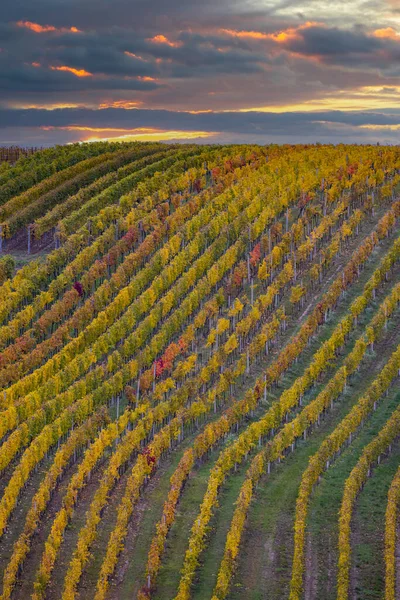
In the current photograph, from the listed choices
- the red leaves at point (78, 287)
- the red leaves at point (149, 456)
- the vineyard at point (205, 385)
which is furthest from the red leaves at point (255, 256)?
the red leaves at point (149, 456)

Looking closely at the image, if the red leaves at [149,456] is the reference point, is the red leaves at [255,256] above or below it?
above

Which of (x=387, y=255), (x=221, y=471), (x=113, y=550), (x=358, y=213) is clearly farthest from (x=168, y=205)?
(x=113, y=550)

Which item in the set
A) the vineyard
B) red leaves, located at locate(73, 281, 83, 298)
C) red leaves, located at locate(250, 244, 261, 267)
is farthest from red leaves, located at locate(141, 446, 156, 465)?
red leaves, located at locate(250, 244, 261, 267)

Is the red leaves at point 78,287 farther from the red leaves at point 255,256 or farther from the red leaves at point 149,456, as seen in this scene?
the red leaves at point 149,456

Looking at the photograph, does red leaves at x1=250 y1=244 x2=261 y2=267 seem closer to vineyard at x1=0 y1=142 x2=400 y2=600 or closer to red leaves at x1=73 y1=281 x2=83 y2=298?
vineyard at x1=0 y1=142 x2=400 y2=600

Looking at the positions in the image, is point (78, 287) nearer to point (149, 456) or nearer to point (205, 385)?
point (205, 385)

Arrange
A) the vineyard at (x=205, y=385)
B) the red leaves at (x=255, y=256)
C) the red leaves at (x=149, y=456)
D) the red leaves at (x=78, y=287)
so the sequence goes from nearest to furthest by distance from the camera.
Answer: the vineyard at (x=205, y=385)
the red leaves at (x=149, y=456)
the red leaves at (x=78, y=287)
the red leaves at (x=255, y=256)

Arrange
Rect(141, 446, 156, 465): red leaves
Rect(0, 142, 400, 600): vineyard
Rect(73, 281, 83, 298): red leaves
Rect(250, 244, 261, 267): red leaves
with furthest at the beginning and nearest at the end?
Rect(250, 244, 261, 267): red leaves
Rect(73, 281, 83, 298): red leaves
Rect(141, 446, 156, 465): red leaves
Rect(0, 142, 400, 600): vineyard

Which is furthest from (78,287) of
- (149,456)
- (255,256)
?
(149,456)

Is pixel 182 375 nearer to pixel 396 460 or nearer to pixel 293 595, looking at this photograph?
pixel 396 460
